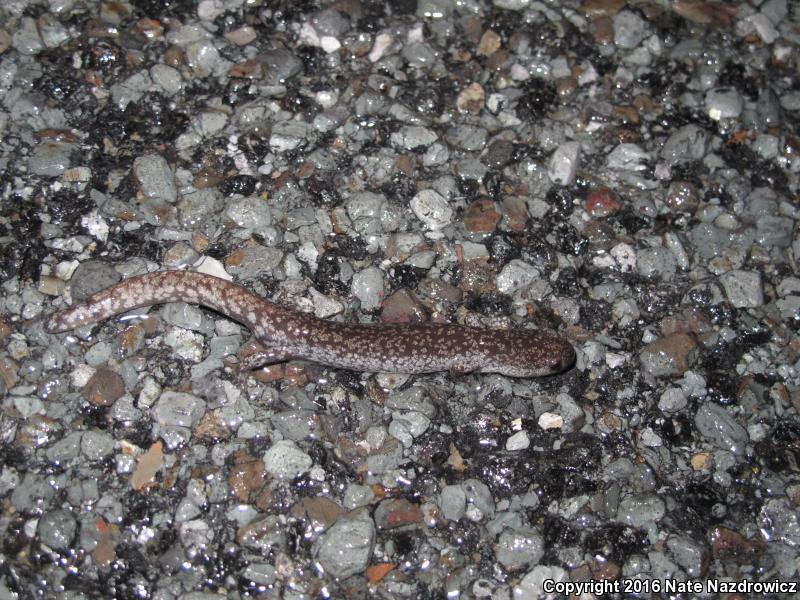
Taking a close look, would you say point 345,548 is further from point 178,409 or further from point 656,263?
point 656,263

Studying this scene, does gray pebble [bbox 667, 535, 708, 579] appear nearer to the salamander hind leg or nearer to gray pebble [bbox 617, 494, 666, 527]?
gray pebble [bbox 617, 494, 666, 527]

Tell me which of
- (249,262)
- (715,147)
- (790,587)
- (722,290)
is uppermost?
(715,147)

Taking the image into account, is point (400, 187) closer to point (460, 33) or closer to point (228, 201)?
point (228, 201)

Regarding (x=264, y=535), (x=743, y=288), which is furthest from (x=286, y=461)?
(x=743, y=288)

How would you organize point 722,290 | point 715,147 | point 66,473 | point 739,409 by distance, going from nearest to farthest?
point 66,473 < point 739,409 < point 722,290 < point 715,147

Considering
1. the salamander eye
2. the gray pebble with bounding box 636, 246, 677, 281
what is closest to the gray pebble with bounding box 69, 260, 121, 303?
the salamander eye

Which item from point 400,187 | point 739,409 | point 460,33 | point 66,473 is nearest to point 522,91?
point 460,33
